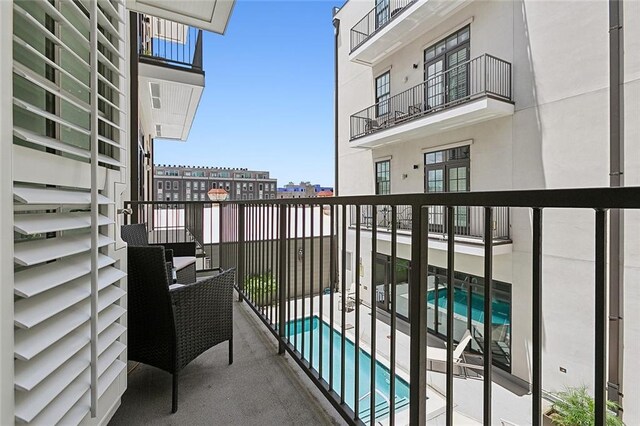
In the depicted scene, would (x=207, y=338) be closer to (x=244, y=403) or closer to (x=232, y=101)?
(x=244, y=403)

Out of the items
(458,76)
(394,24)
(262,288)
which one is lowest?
(262,288)

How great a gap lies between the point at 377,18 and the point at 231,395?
932 centimetres

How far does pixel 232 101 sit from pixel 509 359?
21198 mm

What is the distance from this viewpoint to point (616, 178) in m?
4.31

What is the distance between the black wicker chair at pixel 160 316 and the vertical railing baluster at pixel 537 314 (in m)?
1.31

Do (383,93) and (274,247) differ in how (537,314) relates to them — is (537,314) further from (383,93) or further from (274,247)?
(383,93)

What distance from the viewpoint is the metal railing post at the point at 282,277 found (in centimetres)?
179

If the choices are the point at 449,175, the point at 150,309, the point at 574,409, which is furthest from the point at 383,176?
the point at 150,309

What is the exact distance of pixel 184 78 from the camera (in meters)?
4.50

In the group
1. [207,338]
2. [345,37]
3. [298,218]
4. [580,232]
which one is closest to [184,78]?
[298,218]

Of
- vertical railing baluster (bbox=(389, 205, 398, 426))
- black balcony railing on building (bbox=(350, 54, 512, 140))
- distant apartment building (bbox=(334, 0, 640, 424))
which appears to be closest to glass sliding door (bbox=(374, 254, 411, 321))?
distant apartment building (bbox=(334, 0, 640, 424))

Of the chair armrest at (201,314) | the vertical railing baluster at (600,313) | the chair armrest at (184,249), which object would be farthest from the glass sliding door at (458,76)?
the vertical railing baluster at (600,313)

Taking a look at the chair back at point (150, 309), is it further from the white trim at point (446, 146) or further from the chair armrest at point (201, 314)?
the white trim at point (446, 146)

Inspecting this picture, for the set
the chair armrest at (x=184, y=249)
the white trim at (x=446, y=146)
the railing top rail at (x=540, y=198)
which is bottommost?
the chair armrest at (x=184, y=249)
